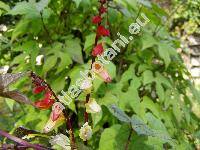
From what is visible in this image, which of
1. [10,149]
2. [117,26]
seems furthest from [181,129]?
[10,149]

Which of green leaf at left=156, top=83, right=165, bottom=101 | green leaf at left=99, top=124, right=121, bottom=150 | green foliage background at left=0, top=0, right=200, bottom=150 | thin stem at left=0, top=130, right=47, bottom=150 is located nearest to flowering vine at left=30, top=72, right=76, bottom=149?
thin stem at left=0, top=130, right=47, bottom=150

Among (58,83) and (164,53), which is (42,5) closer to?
(58,83)

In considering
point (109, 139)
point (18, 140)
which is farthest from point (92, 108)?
point (109, 139)

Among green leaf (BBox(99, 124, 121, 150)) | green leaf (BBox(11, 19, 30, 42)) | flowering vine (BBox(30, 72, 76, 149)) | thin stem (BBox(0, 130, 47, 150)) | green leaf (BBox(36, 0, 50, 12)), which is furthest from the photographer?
green leaf (BBox(11, 19, 30, 42))

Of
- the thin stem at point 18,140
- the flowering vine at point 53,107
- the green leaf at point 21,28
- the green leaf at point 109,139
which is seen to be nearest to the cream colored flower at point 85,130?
the flowering vine at point 53,107

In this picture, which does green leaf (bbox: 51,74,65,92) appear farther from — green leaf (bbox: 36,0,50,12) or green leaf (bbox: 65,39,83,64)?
green leaf (bbox: 36,0,50,12)

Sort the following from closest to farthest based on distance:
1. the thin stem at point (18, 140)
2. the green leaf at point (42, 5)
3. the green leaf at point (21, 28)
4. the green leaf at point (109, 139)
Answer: the thin stem at point (18, 140) → the green leaf at point (109, 139) → the green leaf at point (42, 5) → the green leaf at point (21, 28)

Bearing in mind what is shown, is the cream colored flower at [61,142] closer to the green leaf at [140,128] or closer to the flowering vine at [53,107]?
the flowering vine at [53,107]

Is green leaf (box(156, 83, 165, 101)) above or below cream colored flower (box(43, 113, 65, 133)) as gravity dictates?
below

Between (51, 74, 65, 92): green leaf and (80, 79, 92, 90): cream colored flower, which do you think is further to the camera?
(51, 74, 65, 92): green leaf
